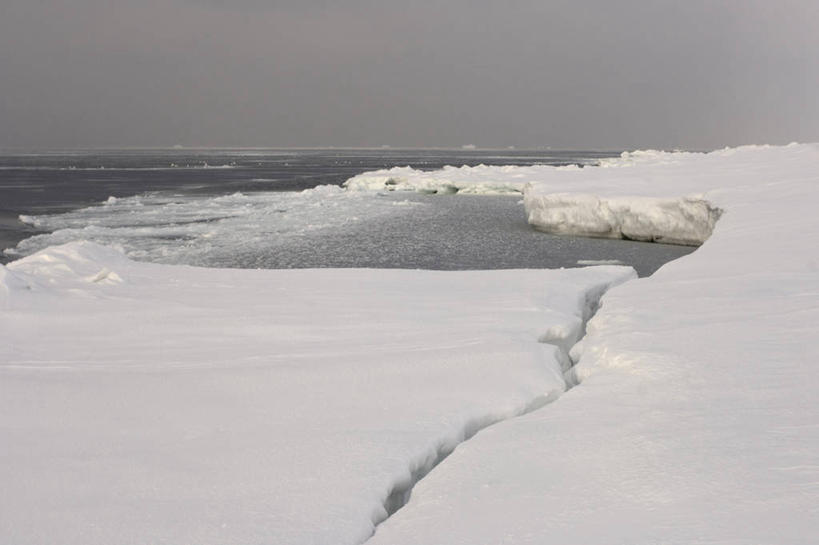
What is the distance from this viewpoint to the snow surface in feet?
10.6

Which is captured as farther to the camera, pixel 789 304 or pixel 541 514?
pixel 789 304

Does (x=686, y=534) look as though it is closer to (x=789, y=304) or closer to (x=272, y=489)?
(x=272, y=489)

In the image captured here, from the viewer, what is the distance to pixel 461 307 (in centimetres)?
752

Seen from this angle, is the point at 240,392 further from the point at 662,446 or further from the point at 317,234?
the point at 317,234

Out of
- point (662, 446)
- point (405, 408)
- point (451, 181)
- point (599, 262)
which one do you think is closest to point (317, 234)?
point (599, 262)

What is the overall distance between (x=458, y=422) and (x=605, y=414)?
2.79 ft

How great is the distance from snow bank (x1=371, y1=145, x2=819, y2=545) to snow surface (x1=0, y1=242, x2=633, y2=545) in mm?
359

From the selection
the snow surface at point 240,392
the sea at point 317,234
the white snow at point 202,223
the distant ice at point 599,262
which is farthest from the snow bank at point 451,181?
the snow surface at point 240,392

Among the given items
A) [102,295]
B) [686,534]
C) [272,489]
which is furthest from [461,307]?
[686,534]

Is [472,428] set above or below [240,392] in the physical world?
below

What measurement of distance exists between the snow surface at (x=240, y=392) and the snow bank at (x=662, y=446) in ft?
1.18

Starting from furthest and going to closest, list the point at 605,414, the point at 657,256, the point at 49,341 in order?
the point at 657,256 < the point at 49,341 < the point at 605,414

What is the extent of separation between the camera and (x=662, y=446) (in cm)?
362

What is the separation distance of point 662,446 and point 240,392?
2.66 metres
